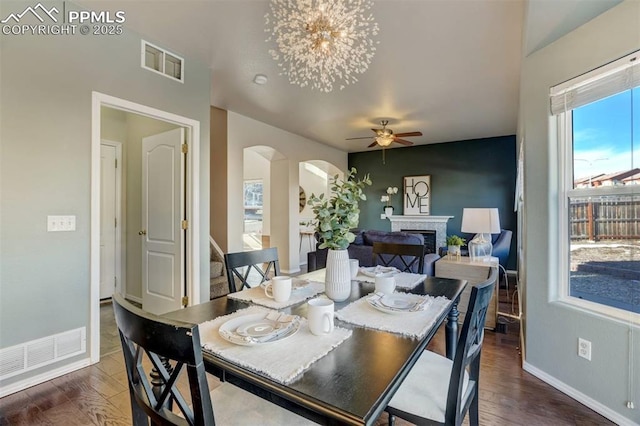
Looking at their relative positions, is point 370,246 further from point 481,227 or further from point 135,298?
point 135,298

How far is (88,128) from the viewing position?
237 centimetres

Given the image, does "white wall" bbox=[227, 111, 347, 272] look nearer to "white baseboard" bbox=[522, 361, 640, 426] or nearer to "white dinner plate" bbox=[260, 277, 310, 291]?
"white dinner plate" bbox=[260, 277, 310, 291]

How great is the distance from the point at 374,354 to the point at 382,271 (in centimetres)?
120

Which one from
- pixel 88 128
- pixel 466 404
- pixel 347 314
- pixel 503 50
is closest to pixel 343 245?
pixel 347 314

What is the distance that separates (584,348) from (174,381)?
241 centimetres

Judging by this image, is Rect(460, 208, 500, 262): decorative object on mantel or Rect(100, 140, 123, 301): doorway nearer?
Rect(460, 208, 500, 262): decorative object on mantel

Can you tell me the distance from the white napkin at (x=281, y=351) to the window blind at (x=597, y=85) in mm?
2103

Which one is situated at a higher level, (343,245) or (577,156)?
(577,156)

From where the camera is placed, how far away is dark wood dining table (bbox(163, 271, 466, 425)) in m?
0.75

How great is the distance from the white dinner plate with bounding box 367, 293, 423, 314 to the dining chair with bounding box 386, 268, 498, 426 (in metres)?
0.24

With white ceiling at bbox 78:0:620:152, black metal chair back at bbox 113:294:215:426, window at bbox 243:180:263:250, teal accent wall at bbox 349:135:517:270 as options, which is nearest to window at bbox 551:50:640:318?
white ceiling at bbox 78:0:620:152

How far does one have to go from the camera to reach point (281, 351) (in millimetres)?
998

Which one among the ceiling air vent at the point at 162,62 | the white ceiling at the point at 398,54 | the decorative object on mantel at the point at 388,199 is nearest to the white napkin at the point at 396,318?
the white ceiling at the point at 398,54

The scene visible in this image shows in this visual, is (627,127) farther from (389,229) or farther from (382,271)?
(389,229)
